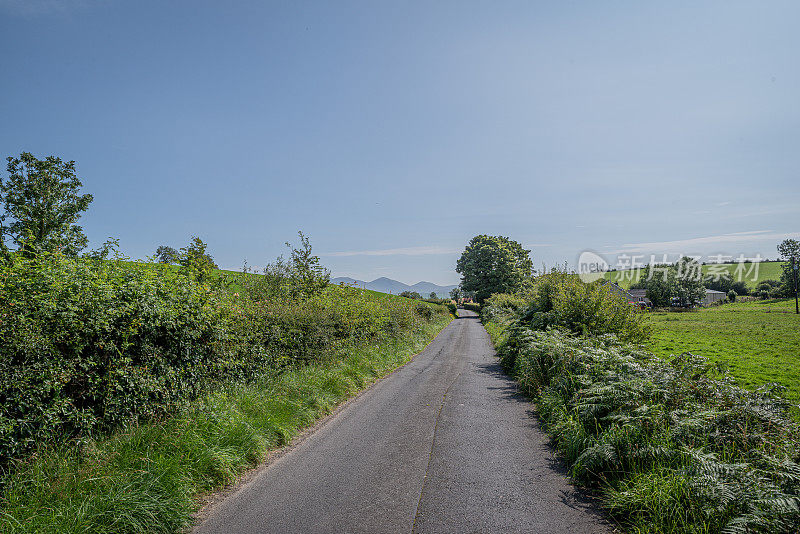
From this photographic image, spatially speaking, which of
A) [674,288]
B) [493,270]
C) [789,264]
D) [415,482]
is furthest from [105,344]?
[789,264]

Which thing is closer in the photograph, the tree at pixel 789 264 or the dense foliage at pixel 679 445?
the dense foliage at pixel 679 445

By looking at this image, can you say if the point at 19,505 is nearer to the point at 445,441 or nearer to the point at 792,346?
the point at 445,441

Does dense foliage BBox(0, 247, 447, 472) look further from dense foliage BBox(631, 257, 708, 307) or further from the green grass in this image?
dense foliage BBox(631, 257, 708, 307)

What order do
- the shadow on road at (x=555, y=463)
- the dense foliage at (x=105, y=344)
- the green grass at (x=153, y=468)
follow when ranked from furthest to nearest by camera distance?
the shadow on road at (x=555, y=463) < the dense foliage at (x=105, y=344) < the green grass at (x=153, y=468)

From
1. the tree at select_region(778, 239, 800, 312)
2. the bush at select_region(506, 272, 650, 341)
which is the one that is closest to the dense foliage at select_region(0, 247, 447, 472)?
the bush at select_region(506, 272, 650, 341)

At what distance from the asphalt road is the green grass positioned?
1.35 feet

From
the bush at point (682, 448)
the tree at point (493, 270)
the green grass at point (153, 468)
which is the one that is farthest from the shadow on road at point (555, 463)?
the tree at point (493, 270)

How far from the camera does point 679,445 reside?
14.9 feet

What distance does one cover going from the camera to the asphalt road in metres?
4.25

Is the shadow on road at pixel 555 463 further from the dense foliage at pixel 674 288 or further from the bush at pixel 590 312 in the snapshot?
the dense foliage at pixel 674 288

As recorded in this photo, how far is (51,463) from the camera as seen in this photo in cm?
420

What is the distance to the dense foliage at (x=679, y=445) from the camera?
3.41 meters

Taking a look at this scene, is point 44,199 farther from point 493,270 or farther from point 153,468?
point 493,270

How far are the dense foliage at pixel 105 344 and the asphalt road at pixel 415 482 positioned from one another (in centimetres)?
194
